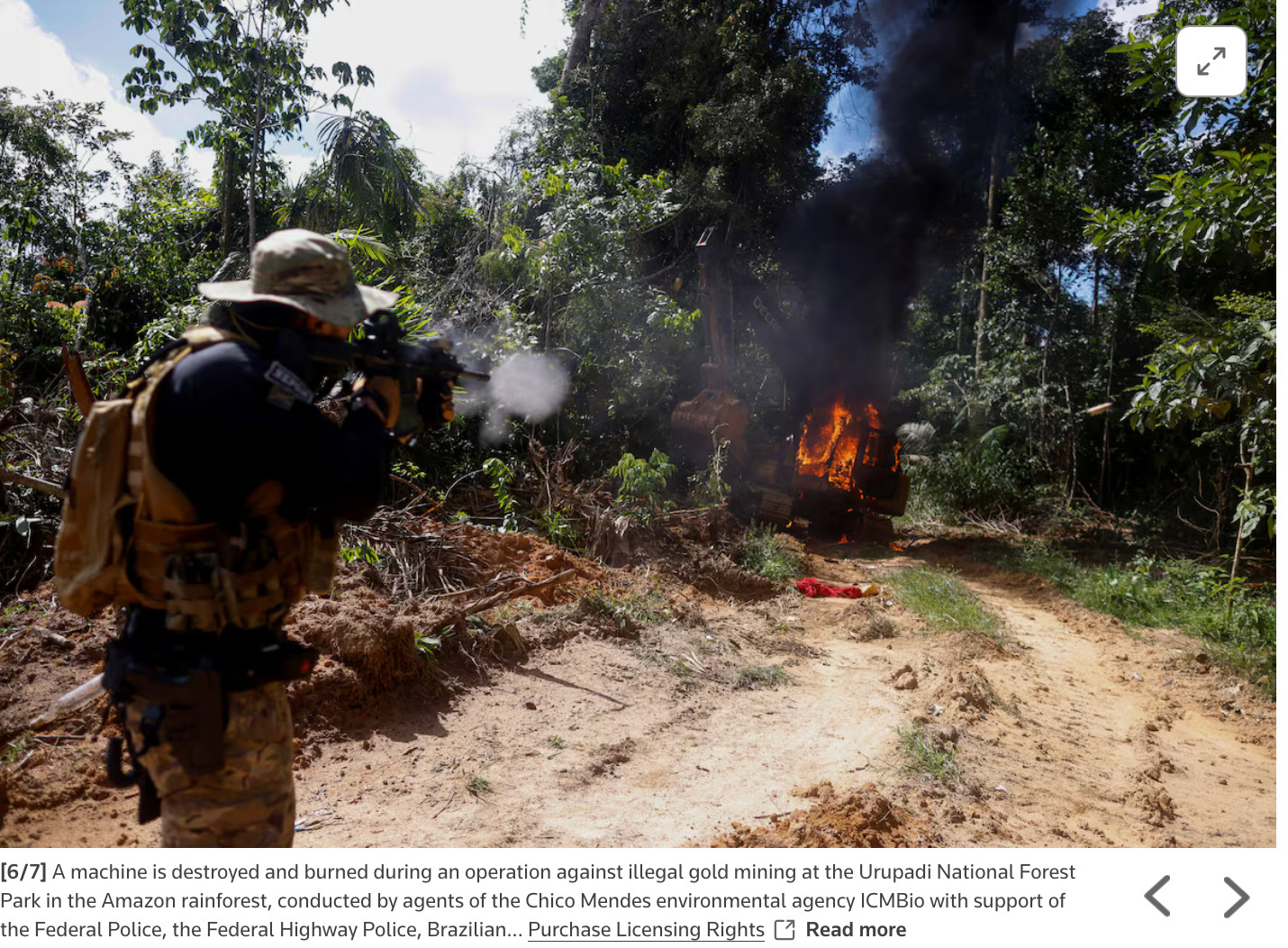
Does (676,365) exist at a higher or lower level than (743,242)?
lower

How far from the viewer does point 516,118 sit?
41.3 feet

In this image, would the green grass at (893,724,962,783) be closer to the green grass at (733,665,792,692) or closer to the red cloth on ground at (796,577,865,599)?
the green grass at (733,665,792,692)

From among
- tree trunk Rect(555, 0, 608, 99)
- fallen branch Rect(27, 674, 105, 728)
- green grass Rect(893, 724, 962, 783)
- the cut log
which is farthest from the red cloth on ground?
tree trunk Rect(555, 0, 608, 99)

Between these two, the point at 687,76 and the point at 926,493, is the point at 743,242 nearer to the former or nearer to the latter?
the point at 687,76

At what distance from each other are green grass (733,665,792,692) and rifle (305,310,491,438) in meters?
3.69

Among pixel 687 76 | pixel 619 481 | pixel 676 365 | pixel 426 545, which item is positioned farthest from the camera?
pixel 687 76

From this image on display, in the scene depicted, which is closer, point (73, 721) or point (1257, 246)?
point (73, 721)

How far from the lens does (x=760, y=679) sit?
18.3 feet

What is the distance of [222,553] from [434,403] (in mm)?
751

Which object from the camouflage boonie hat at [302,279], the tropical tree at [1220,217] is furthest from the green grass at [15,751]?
the tropical tree at [1220,217]

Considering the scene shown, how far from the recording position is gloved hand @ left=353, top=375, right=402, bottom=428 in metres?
2.18

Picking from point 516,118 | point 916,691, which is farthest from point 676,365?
point 916,691

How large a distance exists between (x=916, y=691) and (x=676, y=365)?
7.47 meters
